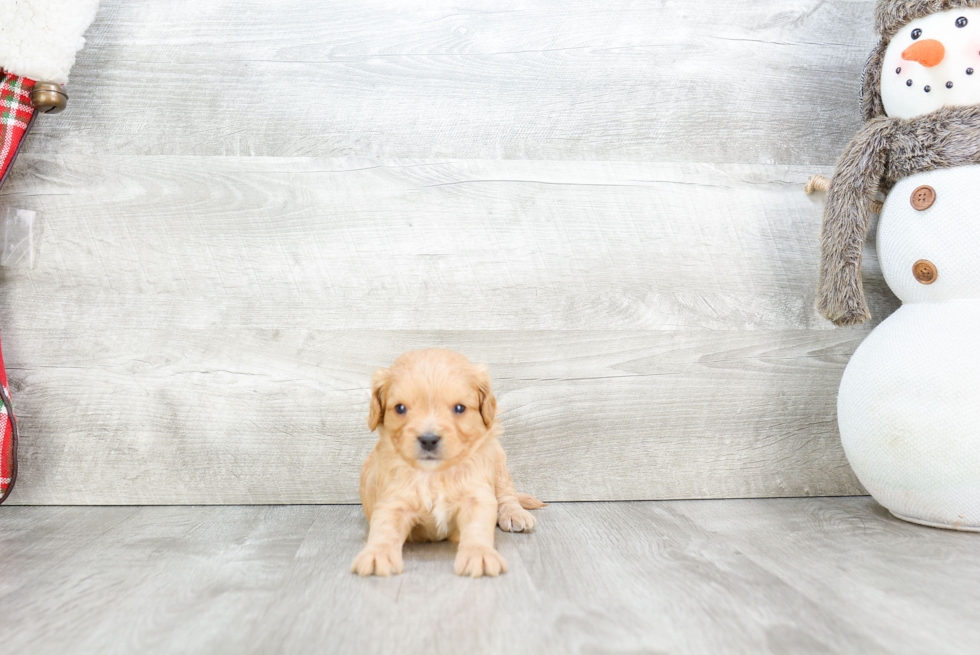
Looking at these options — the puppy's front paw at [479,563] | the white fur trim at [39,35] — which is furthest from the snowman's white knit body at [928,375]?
the white fur trim at [39,35]

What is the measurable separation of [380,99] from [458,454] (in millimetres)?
737

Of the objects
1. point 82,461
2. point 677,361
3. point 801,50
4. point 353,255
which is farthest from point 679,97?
point 82,461

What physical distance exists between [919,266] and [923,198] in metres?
0.11

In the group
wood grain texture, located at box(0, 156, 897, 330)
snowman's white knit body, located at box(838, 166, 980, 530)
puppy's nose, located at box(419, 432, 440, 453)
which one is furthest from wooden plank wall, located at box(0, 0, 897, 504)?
puppy's nose, located at box(419, 432, 440, 453)

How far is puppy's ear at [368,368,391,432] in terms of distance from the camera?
990 millimetres

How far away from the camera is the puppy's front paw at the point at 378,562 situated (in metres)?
0.88

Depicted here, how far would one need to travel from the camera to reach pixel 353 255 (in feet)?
4.27

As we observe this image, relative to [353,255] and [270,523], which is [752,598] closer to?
[270,523]

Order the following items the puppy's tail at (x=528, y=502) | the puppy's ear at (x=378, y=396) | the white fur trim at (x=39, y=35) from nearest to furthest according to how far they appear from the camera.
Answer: the puppy's ear at (x=378, y=396) < the white fur trim at (x=39, y=35) < the puppy's tail at (x=528, y=502)

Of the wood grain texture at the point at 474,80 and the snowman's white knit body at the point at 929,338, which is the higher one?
the wood grain texture at the point at 474,80

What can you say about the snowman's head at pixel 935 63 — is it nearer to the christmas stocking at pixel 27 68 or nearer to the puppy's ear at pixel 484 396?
the puppy's ear at pixel 484 396

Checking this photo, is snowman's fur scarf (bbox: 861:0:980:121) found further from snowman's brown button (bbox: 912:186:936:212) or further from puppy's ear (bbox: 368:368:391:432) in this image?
puppy's ear (bbox: 368:368:391:432)

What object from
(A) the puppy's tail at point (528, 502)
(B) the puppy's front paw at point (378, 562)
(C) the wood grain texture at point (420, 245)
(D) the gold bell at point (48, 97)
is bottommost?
(A) the puppy's tail at point (528, 502)

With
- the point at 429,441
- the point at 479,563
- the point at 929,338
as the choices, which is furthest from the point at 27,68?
the point at 929,338
